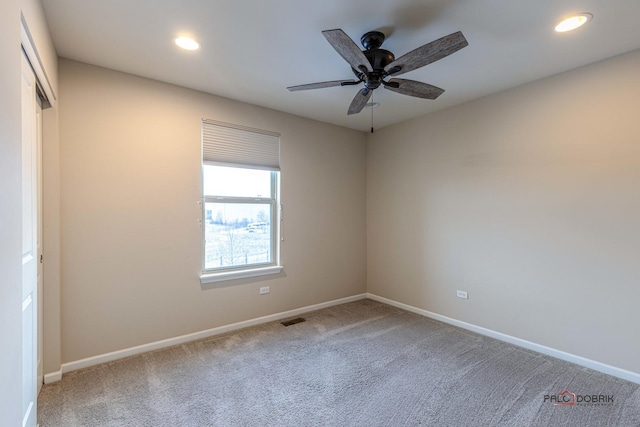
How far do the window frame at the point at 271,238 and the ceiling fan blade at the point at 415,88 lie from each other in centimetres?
192

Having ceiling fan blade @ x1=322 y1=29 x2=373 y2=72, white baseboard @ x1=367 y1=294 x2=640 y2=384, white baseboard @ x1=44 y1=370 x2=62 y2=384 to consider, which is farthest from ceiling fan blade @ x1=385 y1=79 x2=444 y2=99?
white baseboard @ x1=44 y1=370 x2=62 y2=384

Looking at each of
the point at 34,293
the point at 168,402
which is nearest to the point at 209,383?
the point at 168,402

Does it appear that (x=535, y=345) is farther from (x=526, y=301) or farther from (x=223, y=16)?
(x=223, y=16)

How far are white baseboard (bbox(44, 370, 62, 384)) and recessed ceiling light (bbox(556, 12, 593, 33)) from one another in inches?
181

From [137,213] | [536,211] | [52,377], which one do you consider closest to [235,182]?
[137,213]

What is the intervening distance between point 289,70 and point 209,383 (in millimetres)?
2748

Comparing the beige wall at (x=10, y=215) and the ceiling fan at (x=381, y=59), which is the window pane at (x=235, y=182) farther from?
the beige wall at (x=10, y=215)

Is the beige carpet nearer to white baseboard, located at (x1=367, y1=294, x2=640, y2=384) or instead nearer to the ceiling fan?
white baseboard, located at (x1=367, y1=294, x2=640, y2=384)

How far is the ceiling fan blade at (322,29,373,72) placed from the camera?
5.62 ft

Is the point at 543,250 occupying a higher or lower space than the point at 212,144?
lower

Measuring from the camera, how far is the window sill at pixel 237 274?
10.7 feet

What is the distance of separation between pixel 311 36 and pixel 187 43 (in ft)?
3.17

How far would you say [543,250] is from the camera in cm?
293

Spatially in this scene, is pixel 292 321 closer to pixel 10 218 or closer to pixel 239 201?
pixel 239 201
